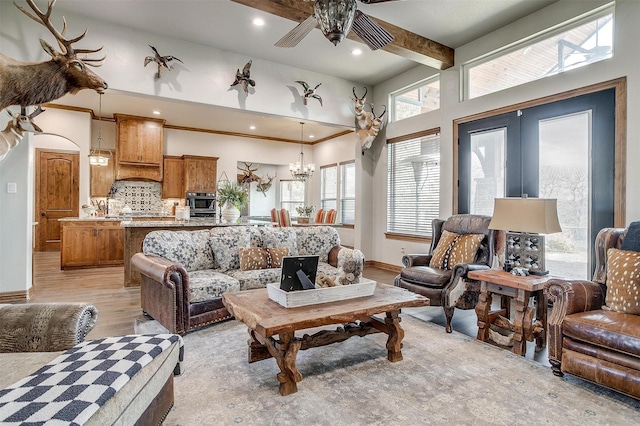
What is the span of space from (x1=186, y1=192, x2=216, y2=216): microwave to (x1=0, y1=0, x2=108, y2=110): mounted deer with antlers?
5319 mm

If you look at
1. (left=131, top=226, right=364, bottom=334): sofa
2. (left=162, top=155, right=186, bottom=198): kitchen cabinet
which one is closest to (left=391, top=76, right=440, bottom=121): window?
(left=131, top=226, right=364, bottom=334): sofa

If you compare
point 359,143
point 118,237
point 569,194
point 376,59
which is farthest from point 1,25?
point 569,194

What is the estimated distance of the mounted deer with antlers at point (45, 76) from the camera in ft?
9.23

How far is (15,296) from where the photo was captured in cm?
402

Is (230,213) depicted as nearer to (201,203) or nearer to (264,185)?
(201,203)

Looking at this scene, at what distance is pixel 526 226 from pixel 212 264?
317 cm

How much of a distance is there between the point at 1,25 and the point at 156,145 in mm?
4191

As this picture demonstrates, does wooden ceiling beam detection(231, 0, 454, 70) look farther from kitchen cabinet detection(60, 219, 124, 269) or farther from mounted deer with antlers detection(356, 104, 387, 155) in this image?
kitchen cabinet detection(60, 219, 124, 269)

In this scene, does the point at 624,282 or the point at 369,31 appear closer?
the point at 624,282

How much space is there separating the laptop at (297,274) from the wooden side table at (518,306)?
5.06 ft

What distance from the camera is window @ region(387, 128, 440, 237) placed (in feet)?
17.9

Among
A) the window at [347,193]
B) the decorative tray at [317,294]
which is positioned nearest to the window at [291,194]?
the window at [347,193]

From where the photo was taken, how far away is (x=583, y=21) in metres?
3.65

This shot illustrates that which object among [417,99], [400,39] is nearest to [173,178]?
[417,99]
